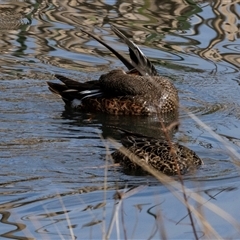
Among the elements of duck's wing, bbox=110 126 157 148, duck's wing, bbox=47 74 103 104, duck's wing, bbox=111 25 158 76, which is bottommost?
duck's wing, bbox=47 74 103 104

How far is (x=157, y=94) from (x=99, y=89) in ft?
1.90

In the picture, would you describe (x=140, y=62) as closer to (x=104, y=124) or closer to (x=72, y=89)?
(x=72, y=89)

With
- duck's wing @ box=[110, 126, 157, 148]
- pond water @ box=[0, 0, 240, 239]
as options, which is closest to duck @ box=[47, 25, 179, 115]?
pond water @ box=[0, 0, 240, 239]

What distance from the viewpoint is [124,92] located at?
9008mm

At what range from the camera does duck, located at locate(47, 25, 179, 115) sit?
890 cm

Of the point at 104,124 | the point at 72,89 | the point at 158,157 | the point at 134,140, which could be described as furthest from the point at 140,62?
the point at 158,157

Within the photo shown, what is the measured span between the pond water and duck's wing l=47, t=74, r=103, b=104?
136 millimetres

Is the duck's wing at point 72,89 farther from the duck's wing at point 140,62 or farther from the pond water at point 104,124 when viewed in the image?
the duck's wing at point 140,62

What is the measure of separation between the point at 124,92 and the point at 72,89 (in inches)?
20.7

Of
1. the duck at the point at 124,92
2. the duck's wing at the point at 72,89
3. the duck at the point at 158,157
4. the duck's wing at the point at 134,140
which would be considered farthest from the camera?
the duck's wing at the point at 72,89

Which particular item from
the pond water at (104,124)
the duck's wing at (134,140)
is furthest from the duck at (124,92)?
the duck's wing at (134,140)

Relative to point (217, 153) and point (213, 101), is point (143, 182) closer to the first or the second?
point (217, 153)

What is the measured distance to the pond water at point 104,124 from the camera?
18.4 ft

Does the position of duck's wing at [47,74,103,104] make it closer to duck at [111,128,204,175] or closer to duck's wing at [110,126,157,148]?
duck's wing at [110,126,157,148]
